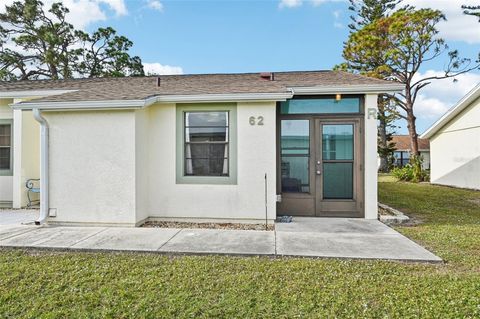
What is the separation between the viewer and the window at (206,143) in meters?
6.62

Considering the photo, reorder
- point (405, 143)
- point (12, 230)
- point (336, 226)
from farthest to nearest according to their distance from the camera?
point (405, 143), point (336, 226), point (12, 230)

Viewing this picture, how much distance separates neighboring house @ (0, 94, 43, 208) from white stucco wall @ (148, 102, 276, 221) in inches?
161

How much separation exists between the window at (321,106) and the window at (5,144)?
805cm

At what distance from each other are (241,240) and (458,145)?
1499cm

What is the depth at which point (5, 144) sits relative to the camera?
846cm

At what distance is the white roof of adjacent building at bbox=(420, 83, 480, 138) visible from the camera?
41.5 feet

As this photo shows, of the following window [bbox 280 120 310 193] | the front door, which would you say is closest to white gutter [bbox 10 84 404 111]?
the front door

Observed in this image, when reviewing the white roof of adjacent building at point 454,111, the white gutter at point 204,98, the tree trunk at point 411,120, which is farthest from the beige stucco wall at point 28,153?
the tree trunk at point 411,120

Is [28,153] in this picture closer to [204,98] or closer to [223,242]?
[204,98]

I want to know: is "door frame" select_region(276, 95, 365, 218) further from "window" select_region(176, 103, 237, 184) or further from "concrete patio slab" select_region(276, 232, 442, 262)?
"concrete patio slab" select_region(276, 232, 442, 262)

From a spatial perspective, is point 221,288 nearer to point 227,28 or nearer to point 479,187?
point 227,28

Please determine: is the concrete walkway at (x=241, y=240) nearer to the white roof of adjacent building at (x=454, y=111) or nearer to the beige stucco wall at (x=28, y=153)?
the beige stucco wall at (x=28, y=153)

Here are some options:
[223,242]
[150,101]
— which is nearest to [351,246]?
[223,242]

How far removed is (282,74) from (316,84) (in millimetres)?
2554
